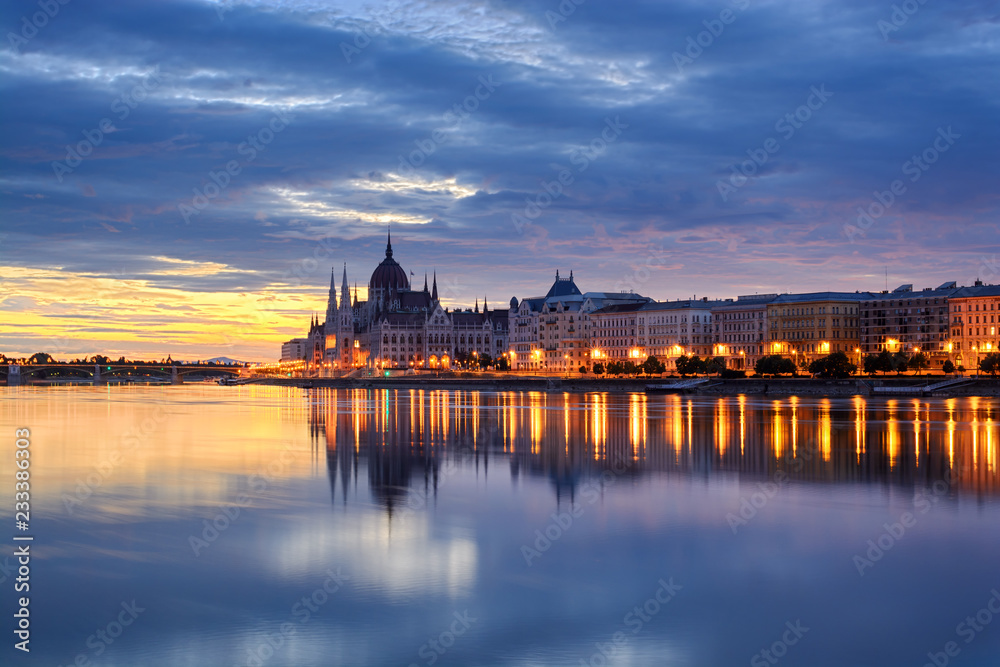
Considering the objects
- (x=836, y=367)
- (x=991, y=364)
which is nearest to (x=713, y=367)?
(x=836, y=367)

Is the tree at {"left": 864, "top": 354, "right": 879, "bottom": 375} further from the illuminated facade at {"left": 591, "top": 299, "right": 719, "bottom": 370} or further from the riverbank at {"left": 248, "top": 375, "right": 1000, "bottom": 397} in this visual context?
the illuminated facade at {"left": 591, "top": 299, "right": 719, "bottom": 370}

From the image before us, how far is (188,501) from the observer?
80.9 ft

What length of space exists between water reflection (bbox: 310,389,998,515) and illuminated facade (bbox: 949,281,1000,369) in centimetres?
6265

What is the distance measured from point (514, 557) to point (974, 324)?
118636 mm

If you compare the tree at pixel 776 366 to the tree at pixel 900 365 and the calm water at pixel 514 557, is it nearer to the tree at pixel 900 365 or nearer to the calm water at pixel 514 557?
the tree at pixel 900 365

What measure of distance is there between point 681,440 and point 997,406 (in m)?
42.3

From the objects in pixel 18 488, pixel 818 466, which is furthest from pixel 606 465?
pixel 18 488

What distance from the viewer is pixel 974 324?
4855 inches

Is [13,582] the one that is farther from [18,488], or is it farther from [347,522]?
[18,488]

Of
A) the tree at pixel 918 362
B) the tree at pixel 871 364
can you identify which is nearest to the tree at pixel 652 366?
the tree at pixel 871 364

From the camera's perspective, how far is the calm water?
43.2ft

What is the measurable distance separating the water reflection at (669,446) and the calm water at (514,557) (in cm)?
28

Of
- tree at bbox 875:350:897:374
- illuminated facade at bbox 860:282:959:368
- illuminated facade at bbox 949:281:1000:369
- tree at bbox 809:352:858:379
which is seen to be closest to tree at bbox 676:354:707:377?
tree at bbox 809:352:858:379

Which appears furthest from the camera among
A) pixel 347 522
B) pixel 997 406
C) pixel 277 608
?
pixel 997 406
